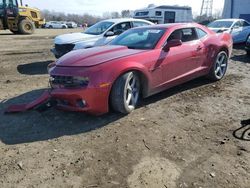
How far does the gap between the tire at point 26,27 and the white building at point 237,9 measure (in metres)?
18.6

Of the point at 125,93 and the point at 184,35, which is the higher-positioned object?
the point at 184,35

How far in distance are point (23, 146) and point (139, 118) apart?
1949mm

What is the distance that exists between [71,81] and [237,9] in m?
28.2

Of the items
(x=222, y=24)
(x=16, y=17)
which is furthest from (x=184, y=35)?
(x=16, y=17)

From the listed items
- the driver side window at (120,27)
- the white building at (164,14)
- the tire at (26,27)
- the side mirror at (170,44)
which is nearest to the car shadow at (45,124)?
the side mirror at (170,44)

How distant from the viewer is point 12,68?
10.1 m

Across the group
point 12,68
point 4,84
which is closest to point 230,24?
point 12,68

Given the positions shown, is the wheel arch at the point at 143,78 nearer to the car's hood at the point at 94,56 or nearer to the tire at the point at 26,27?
the car's hood at the point at 94,56

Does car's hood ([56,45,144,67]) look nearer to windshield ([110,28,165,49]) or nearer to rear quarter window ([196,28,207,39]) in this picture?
windshield ([110,28,165,49])

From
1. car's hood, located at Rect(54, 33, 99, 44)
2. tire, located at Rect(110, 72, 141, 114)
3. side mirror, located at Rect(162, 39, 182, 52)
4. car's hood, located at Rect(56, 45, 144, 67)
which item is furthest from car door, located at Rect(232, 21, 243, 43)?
tire, located at Rect(110, 72, 141, 114)

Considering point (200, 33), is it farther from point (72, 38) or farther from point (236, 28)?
point (236, 28)

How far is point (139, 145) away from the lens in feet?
14.4

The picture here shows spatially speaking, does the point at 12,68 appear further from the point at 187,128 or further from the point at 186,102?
the point at 187,128

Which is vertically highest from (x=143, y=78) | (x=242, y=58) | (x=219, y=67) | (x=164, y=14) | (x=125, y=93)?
(x=143, y=78)
